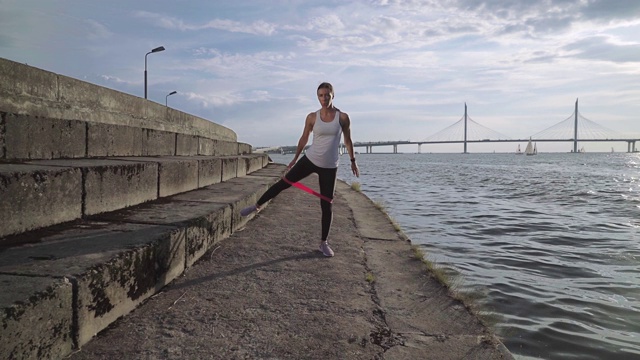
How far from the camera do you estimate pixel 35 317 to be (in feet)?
4.95

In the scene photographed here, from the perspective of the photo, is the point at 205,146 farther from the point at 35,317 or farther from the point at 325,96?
the point at 35,317

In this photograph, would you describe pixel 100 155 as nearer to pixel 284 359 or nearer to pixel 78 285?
pixel 78 285

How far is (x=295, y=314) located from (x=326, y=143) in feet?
6.04

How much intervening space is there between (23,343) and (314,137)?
284 cm

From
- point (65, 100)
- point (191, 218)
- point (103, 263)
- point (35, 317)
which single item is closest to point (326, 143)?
point (191, 218)

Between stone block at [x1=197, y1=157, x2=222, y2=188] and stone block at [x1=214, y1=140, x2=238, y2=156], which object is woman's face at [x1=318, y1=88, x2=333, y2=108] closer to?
stone block at [x1=197, y1=157, x2=222, y2=188]

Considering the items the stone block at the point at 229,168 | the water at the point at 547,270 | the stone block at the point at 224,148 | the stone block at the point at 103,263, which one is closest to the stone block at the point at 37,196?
the stone block at the point at 103,263

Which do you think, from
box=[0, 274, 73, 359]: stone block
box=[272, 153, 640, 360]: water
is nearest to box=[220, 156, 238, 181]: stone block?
box=[272, 153, 640, 360]: water

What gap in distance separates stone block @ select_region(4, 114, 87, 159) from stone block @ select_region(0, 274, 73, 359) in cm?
160

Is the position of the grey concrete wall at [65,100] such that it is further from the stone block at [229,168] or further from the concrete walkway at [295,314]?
the concrete walkway at [295,314]

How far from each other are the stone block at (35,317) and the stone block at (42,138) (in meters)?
1.60

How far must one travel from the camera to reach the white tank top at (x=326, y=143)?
12.4ft

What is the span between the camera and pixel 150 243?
2.38 m

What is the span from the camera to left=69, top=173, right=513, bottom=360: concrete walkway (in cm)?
198
